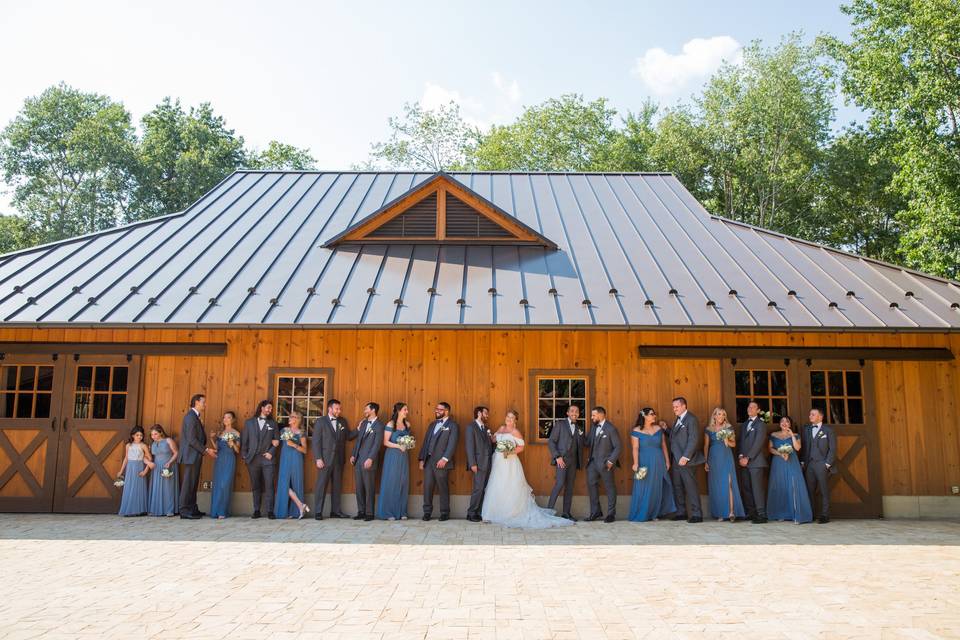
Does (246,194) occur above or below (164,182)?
below

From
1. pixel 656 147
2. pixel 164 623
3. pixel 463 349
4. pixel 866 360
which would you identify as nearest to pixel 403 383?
pixel 463 349

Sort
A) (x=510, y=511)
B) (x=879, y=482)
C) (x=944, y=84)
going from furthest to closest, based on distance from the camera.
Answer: (x=944, y=84) → (x=879, y=482) → (x=510, y=511)

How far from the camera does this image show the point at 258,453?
33.0ft

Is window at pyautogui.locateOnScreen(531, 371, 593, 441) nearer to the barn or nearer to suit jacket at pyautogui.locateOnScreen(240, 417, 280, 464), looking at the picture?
the barn

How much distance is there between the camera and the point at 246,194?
47.4 ft

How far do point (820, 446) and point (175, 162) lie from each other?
1248 inches

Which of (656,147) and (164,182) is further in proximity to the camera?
(164,182)

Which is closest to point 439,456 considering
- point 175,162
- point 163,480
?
point 163,480

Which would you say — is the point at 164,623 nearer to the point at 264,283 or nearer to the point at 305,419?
the point at 305,419

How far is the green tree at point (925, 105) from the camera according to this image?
58.2 feet

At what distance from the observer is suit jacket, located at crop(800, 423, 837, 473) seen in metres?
10.0

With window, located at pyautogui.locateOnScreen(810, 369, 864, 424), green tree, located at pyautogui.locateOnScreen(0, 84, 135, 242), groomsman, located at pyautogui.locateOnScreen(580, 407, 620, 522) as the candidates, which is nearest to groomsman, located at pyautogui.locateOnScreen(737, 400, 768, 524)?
window, located at pyautogui.locateOnScreen(810, 369, 864, 424)

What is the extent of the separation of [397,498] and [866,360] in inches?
300

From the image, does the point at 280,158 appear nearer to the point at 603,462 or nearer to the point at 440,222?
the point at 440,222
